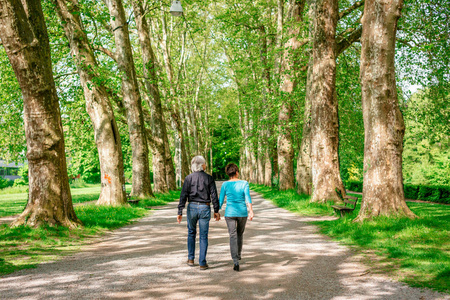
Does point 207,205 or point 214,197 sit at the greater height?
point 214,197

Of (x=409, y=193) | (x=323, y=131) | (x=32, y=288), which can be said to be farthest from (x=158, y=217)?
(x=409, y=193)

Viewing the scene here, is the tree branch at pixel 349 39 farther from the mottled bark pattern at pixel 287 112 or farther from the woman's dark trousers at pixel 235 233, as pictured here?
the woman's dark trousers at pixel 235 233

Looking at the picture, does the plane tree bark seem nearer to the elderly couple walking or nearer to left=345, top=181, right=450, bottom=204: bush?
the elderly couple walking

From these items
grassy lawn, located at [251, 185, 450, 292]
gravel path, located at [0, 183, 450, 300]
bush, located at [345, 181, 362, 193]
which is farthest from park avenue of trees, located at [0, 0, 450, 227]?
bush, located at [345, 181, 362, 193]

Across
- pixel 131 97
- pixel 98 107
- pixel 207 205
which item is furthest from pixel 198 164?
pixel 131 97

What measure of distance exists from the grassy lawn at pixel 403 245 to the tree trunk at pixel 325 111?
3208 mm

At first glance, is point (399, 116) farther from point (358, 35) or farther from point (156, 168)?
point (156, 168)

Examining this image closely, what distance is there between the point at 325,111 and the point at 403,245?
7193 millimetres

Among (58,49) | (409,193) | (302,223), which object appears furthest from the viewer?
(409,193)

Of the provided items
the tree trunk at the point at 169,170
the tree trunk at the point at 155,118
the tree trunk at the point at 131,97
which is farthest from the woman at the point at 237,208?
the tree trunk at the point at 169,170

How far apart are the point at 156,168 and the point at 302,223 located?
→ 12.8 metres

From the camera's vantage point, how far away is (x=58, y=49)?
18.6 m

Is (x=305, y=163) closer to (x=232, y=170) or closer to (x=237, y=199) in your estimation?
(x=232, y=170)

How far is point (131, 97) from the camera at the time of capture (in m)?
16.9
